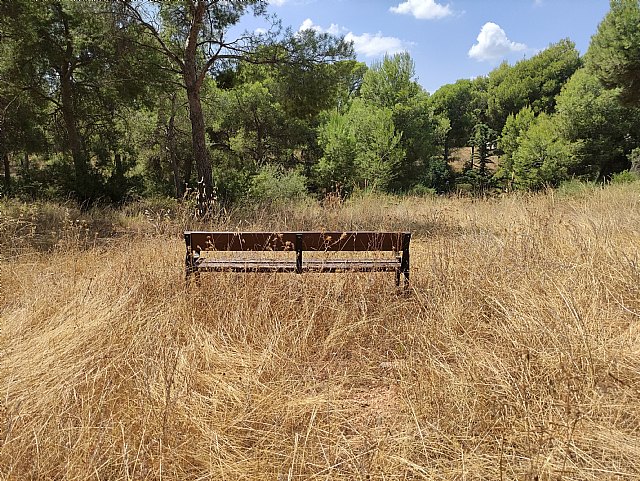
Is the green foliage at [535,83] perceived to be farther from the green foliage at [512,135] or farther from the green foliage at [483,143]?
the green foliage at [483,143]

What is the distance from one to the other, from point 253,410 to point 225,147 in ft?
74.4

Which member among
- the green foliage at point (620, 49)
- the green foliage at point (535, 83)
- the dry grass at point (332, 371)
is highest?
the green foliage at point (535, 83)

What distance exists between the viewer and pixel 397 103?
2622cm

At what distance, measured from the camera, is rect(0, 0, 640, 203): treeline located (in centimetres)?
911

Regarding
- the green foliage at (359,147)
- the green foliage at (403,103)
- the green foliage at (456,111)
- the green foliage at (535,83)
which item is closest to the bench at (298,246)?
the green foliage at (359,147)

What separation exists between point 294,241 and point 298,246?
0.07 meters

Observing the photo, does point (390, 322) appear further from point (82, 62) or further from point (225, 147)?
point (225, 147)

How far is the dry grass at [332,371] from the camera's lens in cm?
190

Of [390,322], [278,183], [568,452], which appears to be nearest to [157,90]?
[278,183]

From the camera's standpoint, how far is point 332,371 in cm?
280

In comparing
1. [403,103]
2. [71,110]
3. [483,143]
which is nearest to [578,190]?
[71,110]

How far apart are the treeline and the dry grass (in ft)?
17.4

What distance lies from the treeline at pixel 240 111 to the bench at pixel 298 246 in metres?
4.90

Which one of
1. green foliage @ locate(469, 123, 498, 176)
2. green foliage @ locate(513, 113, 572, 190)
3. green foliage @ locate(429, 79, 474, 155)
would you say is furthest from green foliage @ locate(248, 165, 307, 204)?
green foliage @ locate(429, 79, 474, 155)
